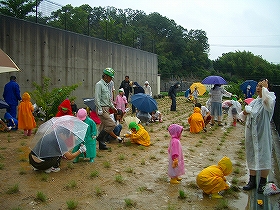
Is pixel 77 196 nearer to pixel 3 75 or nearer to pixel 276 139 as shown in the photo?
pixel 276 139

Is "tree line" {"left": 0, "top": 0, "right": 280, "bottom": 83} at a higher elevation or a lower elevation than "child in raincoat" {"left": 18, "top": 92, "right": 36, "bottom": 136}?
higher

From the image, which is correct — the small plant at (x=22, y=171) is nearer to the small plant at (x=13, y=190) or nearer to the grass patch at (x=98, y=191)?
the small plant at (x=13, y=190)

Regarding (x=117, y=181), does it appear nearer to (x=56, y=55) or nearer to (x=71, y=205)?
(x=71, y=205)

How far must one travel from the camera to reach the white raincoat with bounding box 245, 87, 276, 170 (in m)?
4.51

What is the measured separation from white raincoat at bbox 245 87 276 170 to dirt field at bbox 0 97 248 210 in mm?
589

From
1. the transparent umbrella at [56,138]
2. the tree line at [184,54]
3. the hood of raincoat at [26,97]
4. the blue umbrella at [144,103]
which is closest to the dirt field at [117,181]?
the transparent umbrella at [56,138]

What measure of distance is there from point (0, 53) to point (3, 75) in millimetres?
7248

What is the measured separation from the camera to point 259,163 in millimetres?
4555

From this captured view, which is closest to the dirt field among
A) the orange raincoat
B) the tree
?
the orange raincoat

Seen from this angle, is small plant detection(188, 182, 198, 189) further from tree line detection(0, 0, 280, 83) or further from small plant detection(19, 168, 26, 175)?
tree line detection(0, 0, 280, 83)

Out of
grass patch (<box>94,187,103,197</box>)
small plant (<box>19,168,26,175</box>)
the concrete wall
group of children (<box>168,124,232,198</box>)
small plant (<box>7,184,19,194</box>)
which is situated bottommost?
grass patch (<box>94,187,103,197</box>)

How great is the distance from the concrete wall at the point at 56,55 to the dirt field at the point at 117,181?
15.6 feet

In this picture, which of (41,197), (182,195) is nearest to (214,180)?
(182,195)

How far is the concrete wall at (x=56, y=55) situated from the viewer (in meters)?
11.1
